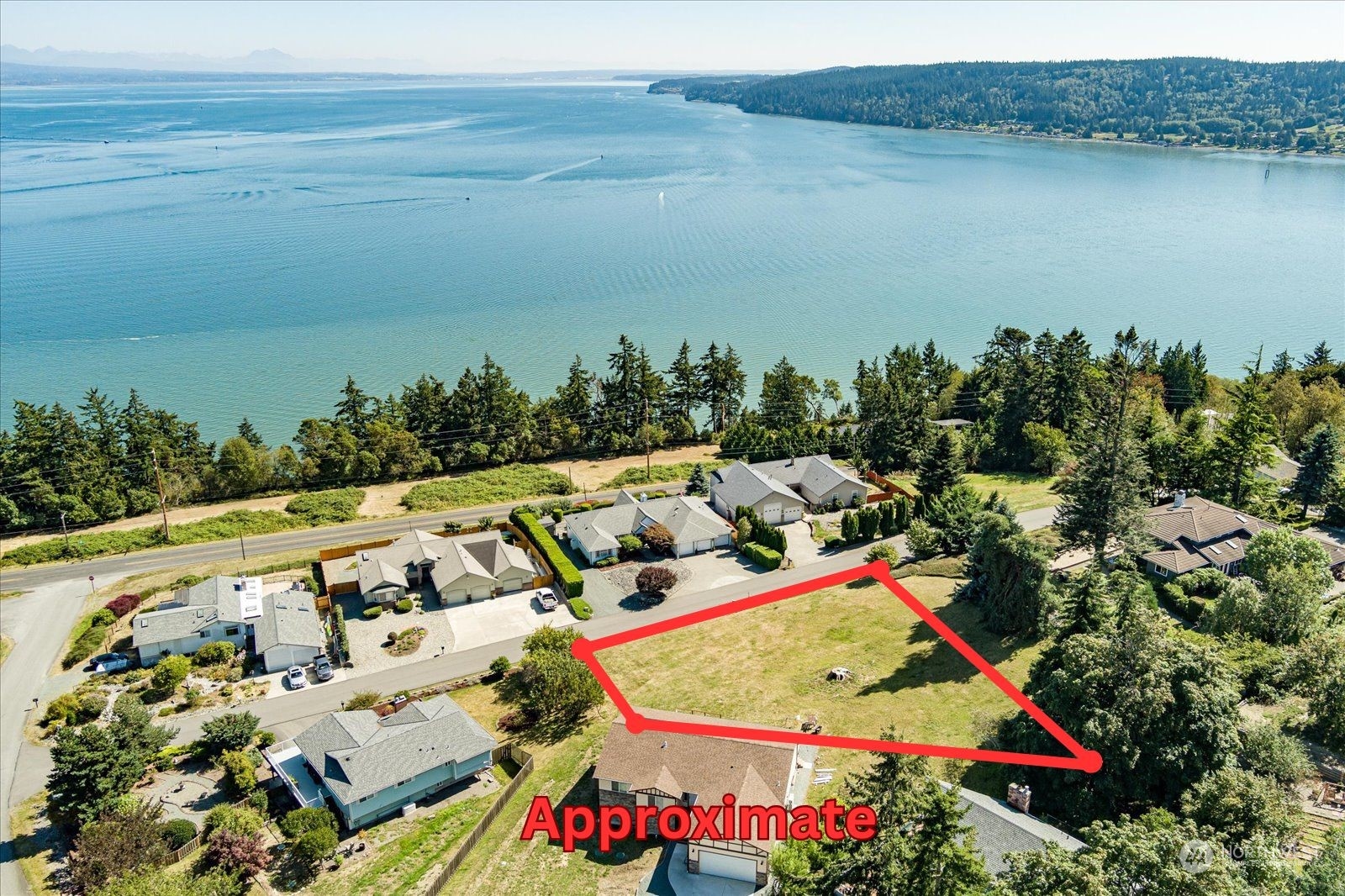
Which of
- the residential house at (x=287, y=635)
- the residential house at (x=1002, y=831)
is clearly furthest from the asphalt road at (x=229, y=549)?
the residential house at (x=1002, y=831)

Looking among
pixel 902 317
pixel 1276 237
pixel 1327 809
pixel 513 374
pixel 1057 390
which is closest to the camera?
pixel 1327 809

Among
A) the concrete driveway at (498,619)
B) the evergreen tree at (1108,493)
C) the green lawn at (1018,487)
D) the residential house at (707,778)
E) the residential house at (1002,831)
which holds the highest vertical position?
the evergreen tree at (1108,493)

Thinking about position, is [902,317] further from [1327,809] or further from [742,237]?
[1327,809]

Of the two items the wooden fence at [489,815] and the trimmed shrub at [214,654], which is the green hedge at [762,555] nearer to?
the wooden fence at [489,815]

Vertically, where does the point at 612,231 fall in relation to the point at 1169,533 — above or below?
above

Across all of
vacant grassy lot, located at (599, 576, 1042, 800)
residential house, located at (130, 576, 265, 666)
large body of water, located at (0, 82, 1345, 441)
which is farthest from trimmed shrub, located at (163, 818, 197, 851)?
A: large body of water, located at (0, 82, 1345, 441)

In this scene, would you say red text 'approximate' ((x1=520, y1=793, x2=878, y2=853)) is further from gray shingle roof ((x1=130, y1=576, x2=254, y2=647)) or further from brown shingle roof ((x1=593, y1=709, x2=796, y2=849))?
gray shingle roof ((x1=130, y1=576, x2=254, y2=647))

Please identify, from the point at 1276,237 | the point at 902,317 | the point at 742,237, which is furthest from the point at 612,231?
the point at 1276,237

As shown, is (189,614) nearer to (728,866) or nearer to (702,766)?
(702,766)
